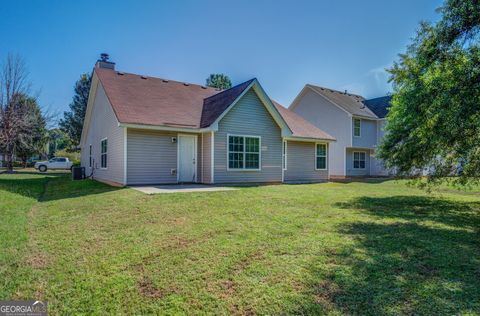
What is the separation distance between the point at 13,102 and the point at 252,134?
20950 millimetres

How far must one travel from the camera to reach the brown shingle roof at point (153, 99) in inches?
505

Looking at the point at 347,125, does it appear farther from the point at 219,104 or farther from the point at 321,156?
the point at 219,104

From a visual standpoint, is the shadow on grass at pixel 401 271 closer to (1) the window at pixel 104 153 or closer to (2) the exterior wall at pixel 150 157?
(2) the exterior wall at pixel 150 157

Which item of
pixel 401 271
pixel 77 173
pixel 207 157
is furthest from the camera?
pixel 77 173

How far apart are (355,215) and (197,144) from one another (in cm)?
871

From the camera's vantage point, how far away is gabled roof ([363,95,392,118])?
2570cm

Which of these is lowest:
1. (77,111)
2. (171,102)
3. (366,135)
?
(366,135)

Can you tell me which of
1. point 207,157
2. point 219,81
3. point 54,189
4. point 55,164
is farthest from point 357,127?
point 55,164

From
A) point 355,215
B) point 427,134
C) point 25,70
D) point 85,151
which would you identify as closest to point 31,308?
point 355,215

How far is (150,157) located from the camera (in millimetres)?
12773

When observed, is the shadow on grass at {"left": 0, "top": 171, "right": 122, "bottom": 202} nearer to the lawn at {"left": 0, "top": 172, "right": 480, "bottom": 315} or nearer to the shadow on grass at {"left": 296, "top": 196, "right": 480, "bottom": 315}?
the lawn at {"left": 0, "top": 172, "right": 480, "bottom": 315}

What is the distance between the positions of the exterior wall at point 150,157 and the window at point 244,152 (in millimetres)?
2560

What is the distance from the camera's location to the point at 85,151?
21.4m

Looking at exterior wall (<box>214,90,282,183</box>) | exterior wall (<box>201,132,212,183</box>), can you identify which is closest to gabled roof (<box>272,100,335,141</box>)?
exterior wall (<box>214,90,282,183</box>)
